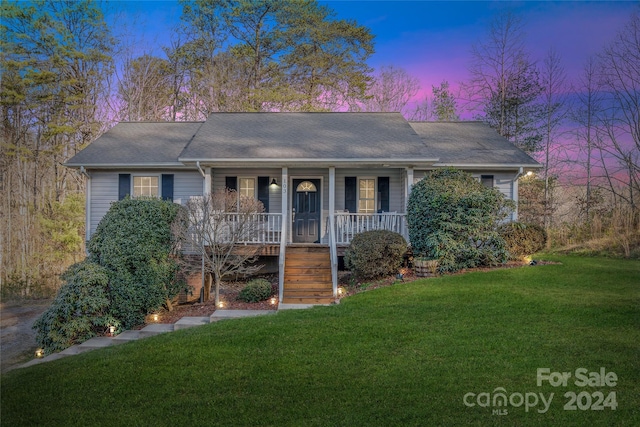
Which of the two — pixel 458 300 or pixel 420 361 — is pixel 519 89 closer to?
pixel 458 300

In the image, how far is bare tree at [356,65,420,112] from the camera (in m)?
23.6

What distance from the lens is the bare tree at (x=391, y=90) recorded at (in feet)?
77.4

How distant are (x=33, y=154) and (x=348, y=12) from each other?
1750 centimetres

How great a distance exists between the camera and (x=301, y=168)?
13461 millimetres

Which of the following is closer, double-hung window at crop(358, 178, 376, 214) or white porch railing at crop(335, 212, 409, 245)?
white porch railing at crop(335, 212, 409, 245)

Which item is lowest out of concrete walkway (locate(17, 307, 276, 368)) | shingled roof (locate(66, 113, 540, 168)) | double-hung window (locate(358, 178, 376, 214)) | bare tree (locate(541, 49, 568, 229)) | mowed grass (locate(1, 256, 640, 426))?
concrete walkway (locate(17, 307, 276, 368))

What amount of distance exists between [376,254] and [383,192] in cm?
397

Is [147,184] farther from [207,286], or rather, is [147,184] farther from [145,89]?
[145,89]

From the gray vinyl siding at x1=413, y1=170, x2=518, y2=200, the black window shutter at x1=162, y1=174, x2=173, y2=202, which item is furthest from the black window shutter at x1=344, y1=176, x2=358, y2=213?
the black window shutter at x1=162, y1=174, x2=173, y2=202

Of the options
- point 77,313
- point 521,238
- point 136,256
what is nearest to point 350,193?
point 521,238

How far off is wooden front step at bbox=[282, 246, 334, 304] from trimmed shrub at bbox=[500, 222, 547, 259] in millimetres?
4782

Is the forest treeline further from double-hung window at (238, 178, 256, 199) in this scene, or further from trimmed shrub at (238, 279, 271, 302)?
trimmed shrub at (238, 279, 271, 302)

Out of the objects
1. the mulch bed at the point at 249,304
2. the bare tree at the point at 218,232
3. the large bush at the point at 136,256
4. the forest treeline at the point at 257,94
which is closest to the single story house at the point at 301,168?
the bare tree at the point at 218,232

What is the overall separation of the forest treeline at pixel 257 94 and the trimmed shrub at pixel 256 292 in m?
11.8
